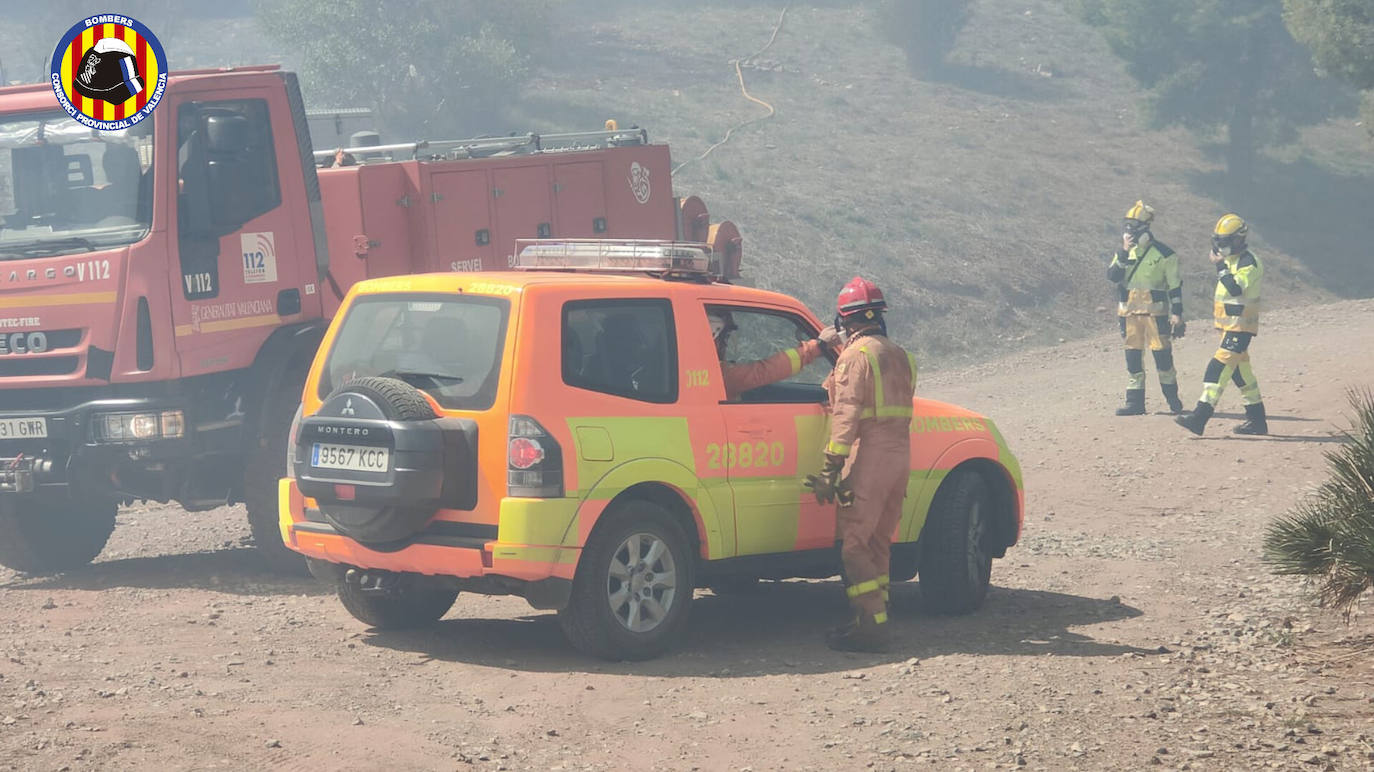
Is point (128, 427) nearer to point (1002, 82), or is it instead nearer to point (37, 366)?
point (37, 366)

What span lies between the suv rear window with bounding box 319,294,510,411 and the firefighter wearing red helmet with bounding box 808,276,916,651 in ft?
5.68

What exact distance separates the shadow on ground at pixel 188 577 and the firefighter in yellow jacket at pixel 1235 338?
906 cm

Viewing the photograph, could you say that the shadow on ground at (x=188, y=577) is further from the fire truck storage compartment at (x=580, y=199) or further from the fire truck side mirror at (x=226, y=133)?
the fire truck storage compartment at (x=580, y=199)

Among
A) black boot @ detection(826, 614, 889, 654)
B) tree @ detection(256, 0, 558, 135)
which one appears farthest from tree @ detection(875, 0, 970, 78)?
black boot @ detection(826, 614, 889, 654)

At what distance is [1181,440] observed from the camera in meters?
15.4

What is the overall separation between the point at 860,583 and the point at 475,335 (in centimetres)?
222

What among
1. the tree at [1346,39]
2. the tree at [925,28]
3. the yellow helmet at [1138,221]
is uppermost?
the tree at [925,28]

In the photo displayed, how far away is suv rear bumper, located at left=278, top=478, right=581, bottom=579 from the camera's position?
699 cm

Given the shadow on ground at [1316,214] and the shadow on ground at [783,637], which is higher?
the shadow on ground at [1316,214]

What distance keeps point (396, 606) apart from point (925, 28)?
4672 centimetres

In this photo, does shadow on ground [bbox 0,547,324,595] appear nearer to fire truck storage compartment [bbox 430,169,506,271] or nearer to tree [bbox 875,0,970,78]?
fire truck storage compartment [bbox 430,169,506,271]

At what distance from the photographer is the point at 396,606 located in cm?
827

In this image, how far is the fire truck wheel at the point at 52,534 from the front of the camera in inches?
428

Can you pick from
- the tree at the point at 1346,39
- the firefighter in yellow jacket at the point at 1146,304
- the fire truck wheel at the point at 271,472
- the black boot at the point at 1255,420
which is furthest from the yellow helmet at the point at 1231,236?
the tree at the point at 1346,39
